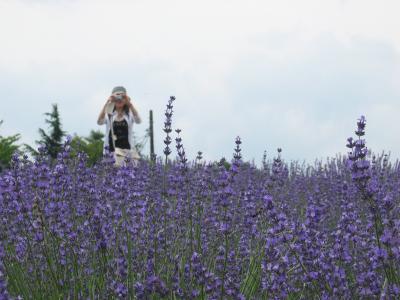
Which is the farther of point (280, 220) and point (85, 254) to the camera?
point (85, 254)

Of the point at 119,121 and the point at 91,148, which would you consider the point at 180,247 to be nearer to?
the point at 119,121

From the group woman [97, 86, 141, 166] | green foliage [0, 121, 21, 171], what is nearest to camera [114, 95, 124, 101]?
woman [97, 86, 141, 166]

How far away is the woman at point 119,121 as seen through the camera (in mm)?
11172

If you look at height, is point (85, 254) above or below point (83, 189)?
below

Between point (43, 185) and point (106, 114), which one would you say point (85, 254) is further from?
point (106, 114)

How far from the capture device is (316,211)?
10.9 ft

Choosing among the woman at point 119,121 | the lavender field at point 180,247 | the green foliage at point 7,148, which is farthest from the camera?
the green foliage at point 7,148

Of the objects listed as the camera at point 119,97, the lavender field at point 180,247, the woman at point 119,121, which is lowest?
the lavender field at point 180,247

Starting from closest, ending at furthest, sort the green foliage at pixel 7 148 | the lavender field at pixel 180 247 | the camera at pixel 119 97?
Result: 1. the lavender field at pixel 180 247
2. the camera at pixel 119 97
3. the green foliage at pixel 7 148

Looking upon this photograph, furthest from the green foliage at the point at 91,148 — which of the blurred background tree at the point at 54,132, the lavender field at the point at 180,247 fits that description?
the lavender field at the point at 180,247

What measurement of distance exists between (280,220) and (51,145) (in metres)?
17.2

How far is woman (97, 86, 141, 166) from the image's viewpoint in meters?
11.2

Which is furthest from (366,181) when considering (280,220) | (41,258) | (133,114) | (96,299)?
(133,114)

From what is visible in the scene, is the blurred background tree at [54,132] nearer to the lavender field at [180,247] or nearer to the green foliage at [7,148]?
the green foliage at [7,148]
